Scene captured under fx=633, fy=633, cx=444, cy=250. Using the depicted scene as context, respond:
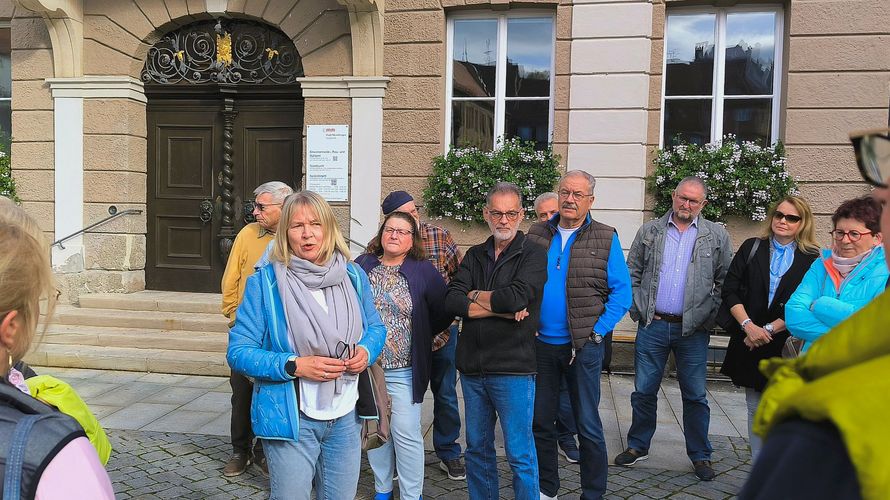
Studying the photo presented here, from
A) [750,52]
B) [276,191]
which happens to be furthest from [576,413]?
[750,52]

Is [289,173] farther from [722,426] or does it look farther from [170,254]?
[722,426]

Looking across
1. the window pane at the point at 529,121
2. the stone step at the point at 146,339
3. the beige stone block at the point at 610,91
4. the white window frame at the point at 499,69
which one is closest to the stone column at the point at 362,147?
the white window frame at the point at 499,69

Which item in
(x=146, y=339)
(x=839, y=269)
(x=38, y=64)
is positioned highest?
(x=38, y=64)

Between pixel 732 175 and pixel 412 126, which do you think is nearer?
pixel 732 175

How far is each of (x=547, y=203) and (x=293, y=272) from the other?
2925 millimetres

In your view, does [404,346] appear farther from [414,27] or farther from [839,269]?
[414,27]

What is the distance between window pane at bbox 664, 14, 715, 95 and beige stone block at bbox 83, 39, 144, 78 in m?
6.98

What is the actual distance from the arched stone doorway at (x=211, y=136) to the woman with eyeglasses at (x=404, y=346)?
5175 mm

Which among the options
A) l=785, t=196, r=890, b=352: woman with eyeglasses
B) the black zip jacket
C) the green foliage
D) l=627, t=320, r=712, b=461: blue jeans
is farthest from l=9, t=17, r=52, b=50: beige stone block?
l=785, t=196, r=890, b=352: woman with eyeglasses

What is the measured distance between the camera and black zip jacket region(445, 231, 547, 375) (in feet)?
10.7

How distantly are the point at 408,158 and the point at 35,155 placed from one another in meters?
5.13

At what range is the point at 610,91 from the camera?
753 centimetres

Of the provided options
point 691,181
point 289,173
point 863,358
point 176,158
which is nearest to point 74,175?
point 176,158

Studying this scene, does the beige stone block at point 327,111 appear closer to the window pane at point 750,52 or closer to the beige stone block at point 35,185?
the beige stone block at point 35,185
